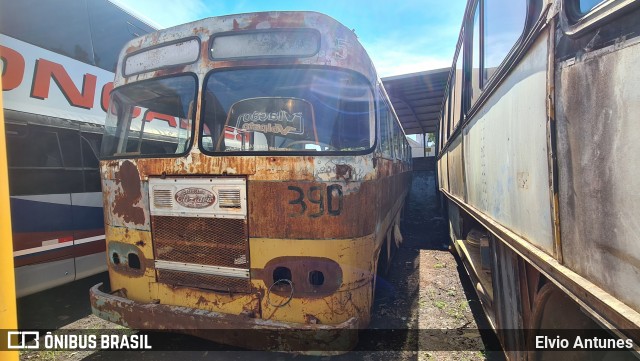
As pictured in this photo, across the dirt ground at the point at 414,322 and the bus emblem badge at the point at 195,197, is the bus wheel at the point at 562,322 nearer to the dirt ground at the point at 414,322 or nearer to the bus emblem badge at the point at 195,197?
the dirt ground at the point at 414,322

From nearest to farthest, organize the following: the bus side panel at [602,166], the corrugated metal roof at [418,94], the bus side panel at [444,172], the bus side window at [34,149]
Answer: the bus side panel at [602,166]
the bus side window at [34,149]
the bus side panel at [444,172]
the corrugated metal roof at [418,94]

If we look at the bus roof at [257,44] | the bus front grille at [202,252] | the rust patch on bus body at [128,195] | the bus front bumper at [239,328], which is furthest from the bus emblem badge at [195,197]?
the bus roof at [257,44]

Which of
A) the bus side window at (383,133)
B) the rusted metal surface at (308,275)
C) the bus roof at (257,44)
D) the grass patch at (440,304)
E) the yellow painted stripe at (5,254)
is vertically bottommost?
the grass patch at (440,304)

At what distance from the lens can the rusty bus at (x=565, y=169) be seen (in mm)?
1009

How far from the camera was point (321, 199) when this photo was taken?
263 centimetres

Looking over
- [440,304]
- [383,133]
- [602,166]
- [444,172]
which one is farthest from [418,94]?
[602,166]

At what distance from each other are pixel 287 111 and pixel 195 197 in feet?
3.67

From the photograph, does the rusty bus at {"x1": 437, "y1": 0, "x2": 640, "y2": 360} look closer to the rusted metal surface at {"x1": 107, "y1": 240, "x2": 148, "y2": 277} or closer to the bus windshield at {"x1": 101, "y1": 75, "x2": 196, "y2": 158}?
the bus windshield at {"x1": 101, "y1": 75, "x2": 196, "y2": 158}

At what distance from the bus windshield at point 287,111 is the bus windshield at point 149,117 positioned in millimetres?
270

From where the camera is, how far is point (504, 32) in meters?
2.40

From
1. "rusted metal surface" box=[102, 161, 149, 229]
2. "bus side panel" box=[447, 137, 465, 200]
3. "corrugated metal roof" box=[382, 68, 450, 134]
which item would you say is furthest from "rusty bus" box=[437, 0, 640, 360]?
"corrugated metal roof" box=[382, 68, 450, 134]

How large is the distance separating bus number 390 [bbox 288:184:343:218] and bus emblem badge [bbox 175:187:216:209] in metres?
0.77

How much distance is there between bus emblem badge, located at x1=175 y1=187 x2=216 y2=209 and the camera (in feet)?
9.42

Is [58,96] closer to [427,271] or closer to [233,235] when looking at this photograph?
[233,235]
